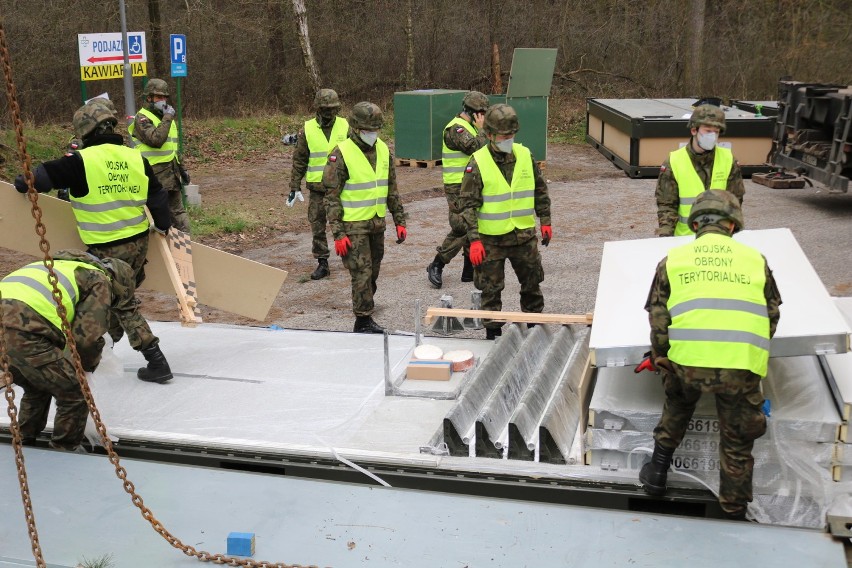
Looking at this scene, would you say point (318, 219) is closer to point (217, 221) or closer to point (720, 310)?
point (217, 221)

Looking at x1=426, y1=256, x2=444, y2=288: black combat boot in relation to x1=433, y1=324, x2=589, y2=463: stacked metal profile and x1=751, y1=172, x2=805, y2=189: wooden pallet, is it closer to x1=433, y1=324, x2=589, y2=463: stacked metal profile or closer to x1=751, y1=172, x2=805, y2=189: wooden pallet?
x1=433, y1=324, x2=589, y2=463: stacked metal profile

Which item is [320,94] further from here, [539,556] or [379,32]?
[379,32]

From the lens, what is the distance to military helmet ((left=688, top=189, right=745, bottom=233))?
450 centimetres

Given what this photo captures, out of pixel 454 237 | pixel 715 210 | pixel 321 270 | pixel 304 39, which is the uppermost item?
pixel 304 39

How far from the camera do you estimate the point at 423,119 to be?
16484 millimetres

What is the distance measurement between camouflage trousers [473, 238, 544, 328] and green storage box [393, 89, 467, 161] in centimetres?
921

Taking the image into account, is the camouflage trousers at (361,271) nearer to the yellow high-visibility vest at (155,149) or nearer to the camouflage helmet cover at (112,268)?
the camouflage helmet cover at (112,268)

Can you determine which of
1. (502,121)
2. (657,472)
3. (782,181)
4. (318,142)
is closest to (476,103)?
(318,142)

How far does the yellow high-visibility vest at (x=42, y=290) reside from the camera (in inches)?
199

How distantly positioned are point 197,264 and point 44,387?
249cm

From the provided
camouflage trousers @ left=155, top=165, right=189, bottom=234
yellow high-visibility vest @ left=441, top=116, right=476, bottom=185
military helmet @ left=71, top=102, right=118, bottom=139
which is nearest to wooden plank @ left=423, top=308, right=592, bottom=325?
military helmet @ left=71, top=102, right=118, bottom=139

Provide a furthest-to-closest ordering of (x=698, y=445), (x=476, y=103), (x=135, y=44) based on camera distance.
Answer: (x=135, y=44) → (x=476, y=103) → (x=698, y=445)

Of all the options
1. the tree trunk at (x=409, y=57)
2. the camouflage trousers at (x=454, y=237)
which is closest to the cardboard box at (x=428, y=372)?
the camouflage trousers at (x=454, y=237)

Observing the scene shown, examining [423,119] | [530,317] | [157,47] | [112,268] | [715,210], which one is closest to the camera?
[715,210]
